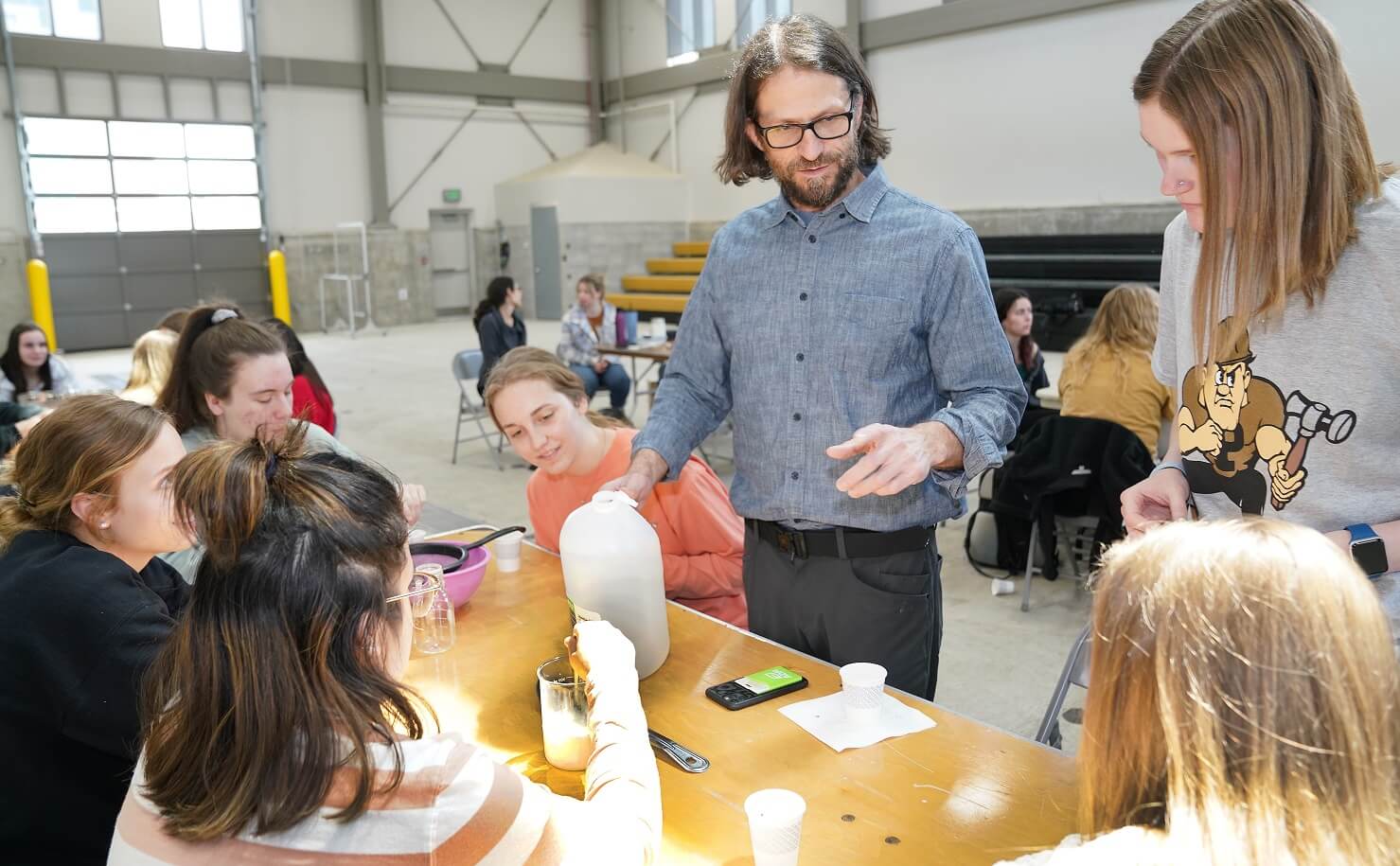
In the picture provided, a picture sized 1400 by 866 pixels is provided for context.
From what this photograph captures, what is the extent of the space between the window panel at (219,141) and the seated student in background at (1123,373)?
12.3m

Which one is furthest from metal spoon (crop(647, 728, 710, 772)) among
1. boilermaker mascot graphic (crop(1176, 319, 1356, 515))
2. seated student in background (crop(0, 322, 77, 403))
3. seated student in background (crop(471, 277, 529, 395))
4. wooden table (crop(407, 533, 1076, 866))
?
seated student in background (crop(471, 277, 529, 395))

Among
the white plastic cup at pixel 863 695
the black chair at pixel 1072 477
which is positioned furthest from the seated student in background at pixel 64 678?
the black chair at pixel 1072 477

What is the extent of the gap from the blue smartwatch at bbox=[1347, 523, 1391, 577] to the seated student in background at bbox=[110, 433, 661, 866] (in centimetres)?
88

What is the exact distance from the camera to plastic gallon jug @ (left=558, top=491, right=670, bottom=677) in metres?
1.53

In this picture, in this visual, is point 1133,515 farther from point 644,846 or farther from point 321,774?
point 321,774

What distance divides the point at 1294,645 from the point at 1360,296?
64 centimetres

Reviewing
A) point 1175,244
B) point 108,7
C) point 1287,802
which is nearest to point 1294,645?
point 1287,802

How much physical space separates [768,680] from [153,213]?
13.5m

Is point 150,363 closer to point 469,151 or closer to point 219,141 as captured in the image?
point 219,141

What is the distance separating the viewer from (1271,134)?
117 cm

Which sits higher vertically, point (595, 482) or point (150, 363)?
point (150, 363)

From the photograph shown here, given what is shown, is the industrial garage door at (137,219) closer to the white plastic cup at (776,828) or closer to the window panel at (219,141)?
the window panel at (219,141)

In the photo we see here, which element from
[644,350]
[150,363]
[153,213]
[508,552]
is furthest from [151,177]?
[508,552]

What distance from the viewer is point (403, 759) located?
0.96 m
